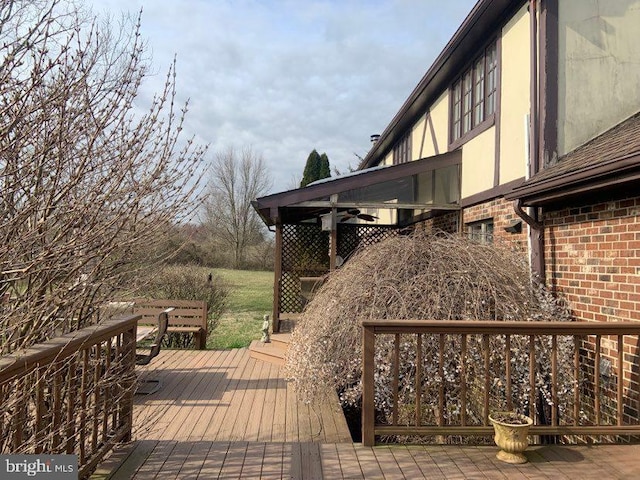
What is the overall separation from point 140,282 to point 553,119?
470 cm

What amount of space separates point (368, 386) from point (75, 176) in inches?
99.7

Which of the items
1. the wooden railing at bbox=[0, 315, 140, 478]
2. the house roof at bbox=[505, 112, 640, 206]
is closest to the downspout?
the house roof at bbox=[505, 112, 640, 206]

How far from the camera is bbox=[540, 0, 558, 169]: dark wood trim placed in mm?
5266

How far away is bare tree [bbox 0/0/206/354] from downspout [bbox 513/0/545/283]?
388 centimetres

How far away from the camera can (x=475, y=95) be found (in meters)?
7.25

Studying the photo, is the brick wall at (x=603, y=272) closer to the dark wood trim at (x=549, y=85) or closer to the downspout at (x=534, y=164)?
the downspout at (x=534, y=164)

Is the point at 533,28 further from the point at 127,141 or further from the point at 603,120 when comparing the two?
the point at 127,141

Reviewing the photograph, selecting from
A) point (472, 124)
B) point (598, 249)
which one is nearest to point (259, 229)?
point (472, 124)

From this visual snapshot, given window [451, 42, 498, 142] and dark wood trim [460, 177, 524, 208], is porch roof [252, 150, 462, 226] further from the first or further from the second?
window [451, 42, 498, 142]

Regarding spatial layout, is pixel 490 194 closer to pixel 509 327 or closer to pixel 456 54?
pixel 456 54

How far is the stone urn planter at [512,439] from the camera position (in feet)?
11.0

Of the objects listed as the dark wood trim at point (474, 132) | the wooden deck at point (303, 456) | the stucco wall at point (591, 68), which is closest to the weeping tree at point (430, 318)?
the wooden deck at point (303, 456)

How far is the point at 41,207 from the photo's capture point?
2.56 m

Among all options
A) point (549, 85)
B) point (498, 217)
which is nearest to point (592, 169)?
point (549, 85)
